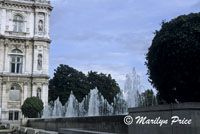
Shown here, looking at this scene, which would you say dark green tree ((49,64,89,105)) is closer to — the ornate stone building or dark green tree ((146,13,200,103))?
the ornate stone building

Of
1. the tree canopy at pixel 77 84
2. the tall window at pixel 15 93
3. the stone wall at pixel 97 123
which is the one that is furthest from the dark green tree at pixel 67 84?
the stone wall at pixel 97 123

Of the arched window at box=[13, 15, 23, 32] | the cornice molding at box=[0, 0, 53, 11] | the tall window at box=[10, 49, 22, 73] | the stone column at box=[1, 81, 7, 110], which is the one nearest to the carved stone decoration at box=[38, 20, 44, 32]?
the cornice molding at box=[0, 0, 53, 11]

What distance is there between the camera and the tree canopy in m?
55.5

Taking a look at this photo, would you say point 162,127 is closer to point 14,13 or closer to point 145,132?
point 145,132

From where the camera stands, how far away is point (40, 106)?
1352 inches

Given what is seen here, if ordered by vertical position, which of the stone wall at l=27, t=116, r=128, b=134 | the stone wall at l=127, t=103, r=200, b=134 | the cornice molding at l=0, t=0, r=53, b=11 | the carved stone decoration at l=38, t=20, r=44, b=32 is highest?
the cornice molding at l=0, t=0, r=53, b=11

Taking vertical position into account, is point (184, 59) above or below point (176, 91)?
above

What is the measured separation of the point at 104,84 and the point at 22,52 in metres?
21.1

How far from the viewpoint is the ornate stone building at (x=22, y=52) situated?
40938 millimetres

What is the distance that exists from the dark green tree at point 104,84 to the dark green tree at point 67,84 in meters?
1.60

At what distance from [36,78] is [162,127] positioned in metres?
36.4

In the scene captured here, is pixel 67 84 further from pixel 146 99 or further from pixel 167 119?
pixel 167 119

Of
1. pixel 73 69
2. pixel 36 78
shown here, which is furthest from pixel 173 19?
pixel 73 69

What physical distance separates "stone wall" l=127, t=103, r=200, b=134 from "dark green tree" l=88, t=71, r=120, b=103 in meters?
50.6
